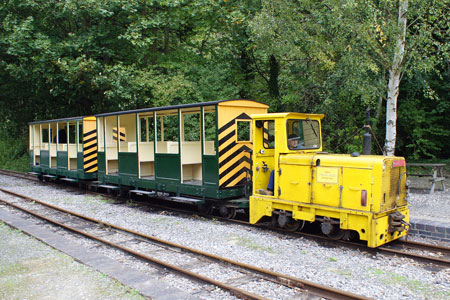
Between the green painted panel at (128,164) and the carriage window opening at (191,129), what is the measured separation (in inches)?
140

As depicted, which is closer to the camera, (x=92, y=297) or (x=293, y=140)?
(x=92, y=297)

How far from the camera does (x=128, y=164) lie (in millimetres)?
12023

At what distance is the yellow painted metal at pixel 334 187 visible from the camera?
6.61m

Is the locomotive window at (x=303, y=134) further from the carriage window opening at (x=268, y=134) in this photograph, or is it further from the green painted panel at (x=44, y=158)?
the green painted panel at (x=44, y=158)

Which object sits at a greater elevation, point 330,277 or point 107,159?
point 107,159

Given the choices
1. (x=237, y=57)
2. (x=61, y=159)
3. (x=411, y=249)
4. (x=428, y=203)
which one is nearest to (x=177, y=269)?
(x=411, y=249)

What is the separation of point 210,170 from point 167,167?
5.61 feet

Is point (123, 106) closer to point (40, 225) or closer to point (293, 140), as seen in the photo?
point (40, 225)

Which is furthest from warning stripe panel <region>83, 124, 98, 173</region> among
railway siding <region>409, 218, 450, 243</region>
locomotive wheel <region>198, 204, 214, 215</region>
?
railway siding <region>409, 218, 450, 243</region>

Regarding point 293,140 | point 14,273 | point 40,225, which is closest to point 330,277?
point 293,140

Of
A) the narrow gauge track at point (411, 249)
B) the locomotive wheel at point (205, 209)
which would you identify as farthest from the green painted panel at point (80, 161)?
the narrow gauge track at point (411, 249)

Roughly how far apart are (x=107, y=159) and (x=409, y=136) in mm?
13702

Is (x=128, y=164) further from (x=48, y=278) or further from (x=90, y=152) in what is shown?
(x=48, y=278)

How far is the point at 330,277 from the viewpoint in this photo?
5562 mm
